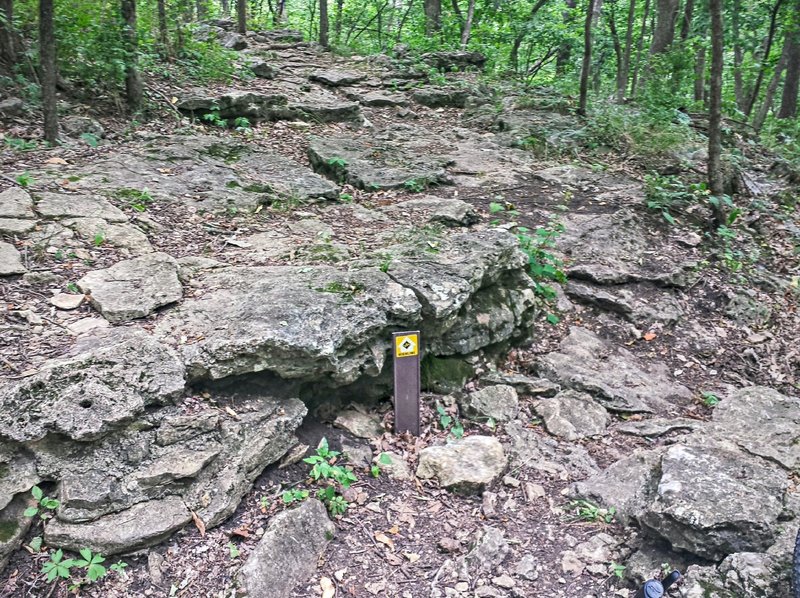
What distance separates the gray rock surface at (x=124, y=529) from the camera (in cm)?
267

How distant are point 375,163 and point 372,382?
427cm

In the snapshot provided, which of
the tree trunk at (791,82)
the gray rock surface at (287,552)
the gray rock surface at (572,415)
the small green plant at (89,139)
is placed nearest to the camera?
the gray rock surface at (287,552)

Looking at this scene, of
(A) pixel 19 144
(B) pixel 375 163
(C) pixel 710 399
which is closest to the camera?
(C) pixel 710 399

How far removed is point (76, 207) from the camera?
4.69 metres

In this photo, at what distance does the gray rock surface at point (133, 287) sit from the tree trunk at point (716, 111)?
649 centimetres

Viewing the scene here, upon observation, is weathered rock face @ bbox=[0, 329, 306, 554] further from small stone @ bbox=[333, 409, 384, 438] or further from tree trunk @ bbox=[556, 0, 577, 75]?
tree trunk @ bbox=[556, 0, 577, 75]

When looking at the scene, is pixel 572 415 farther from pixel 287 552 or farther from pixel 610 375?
pixel 287 552

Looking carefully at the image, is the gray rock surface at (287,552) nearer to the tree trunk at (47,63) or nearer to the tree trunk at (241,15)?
the tree trunk at (47,63)

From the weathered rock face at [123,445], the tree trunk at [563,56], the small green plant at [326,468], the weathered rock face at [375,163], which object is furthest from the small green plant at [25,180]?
the tree trunk at [563,56]

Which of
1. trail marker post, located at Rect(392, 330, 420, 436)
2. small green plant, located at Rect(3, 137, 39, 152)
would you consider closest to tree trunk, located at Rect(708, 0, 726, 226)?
trail marker post, located at Rect(392, 330, 420, 436)

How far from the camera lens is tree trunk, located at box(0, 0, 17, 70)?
6.65 m

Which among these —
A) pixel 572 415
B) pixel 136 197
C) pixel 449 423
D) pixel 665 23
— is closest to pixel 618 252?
pixel 572 415

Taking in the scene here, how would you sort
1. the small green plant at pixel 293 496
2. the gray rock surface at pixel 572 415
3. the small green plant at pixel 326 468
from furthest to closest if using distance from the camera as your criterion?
the gray rock surface at pixel 572 415 → the small green plant at pixel 326 468 → the small green plant at pixel 293 496

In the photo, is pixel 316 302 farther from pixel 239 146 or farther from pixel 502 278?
pixel 239 146
